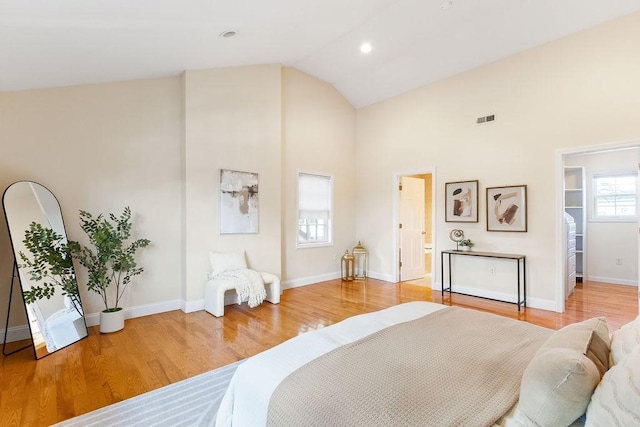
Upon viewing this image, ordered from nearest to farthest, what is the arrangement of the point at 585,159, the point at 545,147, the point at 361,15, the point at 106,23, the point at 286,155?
the point at 106,23 < the point at 361,15 < the point at 545,147 < the point at 286,155 < the point at 585,159

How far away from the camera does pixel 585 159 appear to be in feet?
19.3

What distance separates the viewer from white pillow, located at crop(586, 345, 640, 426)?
793 mm

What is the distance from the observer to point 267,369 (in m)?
1.37

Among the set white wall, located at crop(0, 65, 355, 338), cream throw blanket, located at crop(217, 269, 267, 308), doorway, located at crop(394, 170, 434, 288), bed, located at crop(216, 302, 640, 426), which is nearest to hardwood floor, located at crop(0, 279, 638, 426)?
cream throw blanket, located at crop(217, 269, 267, 308)

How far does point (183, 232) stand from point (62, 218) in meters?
1.27

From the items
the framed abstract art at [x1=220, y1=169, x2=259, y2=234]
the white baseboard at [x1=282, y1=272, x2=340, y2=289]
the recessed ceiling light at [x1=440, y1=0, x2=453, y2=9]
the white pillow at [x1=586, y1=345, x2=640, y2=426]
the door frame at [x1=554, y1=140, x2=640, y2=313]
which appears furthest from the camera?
the white baseboard at [x1=282, y1=272, x2=340, y2=289]

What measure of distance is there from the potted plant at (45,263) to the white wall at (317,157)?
2942mm

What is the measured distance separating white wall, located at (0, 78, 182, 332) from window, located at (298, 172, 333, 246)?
2.12 metres

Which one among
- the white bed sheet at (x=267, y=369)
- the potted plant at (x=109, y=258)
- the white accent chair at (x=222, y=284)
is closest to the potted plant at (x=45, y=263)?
the potted plant at (x=109, y=258)

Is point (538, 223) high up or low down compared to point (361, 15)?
down

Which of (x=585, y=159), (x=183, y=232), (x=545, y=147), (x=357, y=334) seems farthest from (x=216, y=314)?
(x=585, y=159)

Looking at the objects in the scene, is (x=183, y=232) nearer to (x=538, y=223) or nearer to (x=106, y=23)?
(x=106, y=23)

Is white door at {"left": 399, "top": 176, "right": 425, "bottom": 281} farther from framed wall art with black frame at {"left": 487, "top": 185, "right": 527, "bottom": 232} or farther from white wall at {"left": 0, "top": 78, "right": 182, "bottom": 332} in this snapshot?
white wall at {"left": 0, "top": 78, "right": 182, "bottom": 332}

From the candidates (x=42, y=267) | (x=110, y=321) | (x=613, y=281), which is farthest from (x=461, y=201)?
(x=42, y=267)
